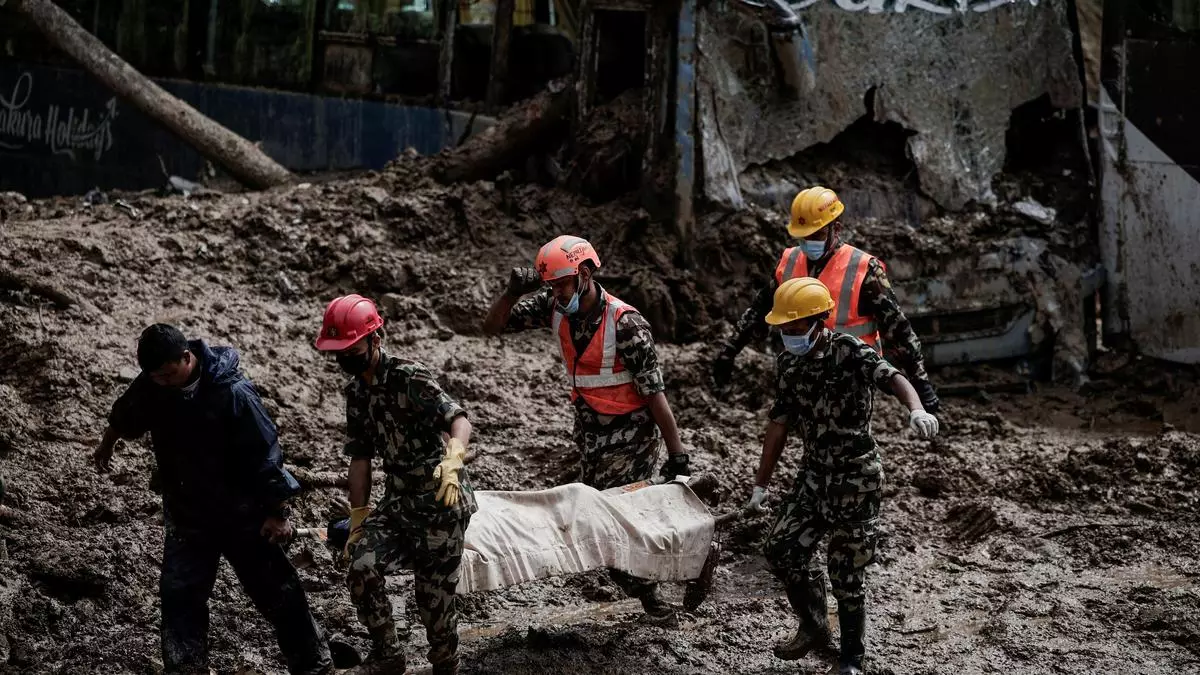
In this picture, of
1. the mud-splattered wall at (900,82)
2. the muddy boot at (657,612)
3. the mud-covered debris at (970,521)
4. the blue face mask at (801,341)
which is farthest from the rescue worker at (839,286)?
the mud-splattered wall at (900,82)

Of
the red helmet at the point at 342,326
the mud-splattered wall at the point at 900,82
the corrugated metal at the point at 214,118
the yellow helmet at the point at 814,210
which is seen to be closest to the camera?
the red helmet at the point at 342,326

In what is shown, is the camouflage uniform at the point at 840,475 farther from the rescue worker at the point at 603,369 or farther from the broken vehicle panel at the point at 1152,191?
the broken vehicle panel at the point at 1152,191

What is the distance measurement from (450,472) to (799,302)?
5.82 feet

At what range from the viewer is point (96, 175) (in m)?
14.5

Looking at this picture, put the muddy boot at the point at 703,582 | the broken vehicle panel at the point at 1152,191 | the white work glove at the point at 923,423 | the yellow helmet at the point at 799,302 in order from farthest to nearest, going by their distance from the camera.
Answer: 1. the broken vehicle panel at the point at 1152,191
2. the muddy boot at the point at 703,582
3. the yellow helmet at the point at 799,302
4. the white work glove at the point at 923,423

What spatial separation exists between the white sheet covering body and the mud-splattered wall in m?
4.35

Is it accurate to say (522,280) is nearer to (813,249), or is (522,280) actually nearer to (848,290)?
(813,249)

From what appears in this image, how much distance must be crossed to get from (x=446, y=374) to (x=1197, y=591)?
473 centimetres

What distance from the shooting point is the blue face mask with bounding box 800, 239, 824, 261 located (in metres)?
7.08

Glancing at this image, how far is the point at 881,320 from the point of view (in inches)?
275

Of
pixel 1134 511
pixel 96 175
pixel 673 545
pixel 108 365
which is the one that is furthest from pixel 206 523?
pixel 96 175

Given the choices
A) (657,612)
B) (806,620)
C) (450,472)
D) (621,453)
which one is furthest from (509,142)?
(450,472)

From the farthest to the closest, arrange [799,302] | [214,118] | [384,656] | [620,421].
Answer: [214,118] → [620,421] → [799,302] → [384,656]

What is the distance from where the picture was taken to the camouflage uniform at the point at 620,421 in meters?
6.53
